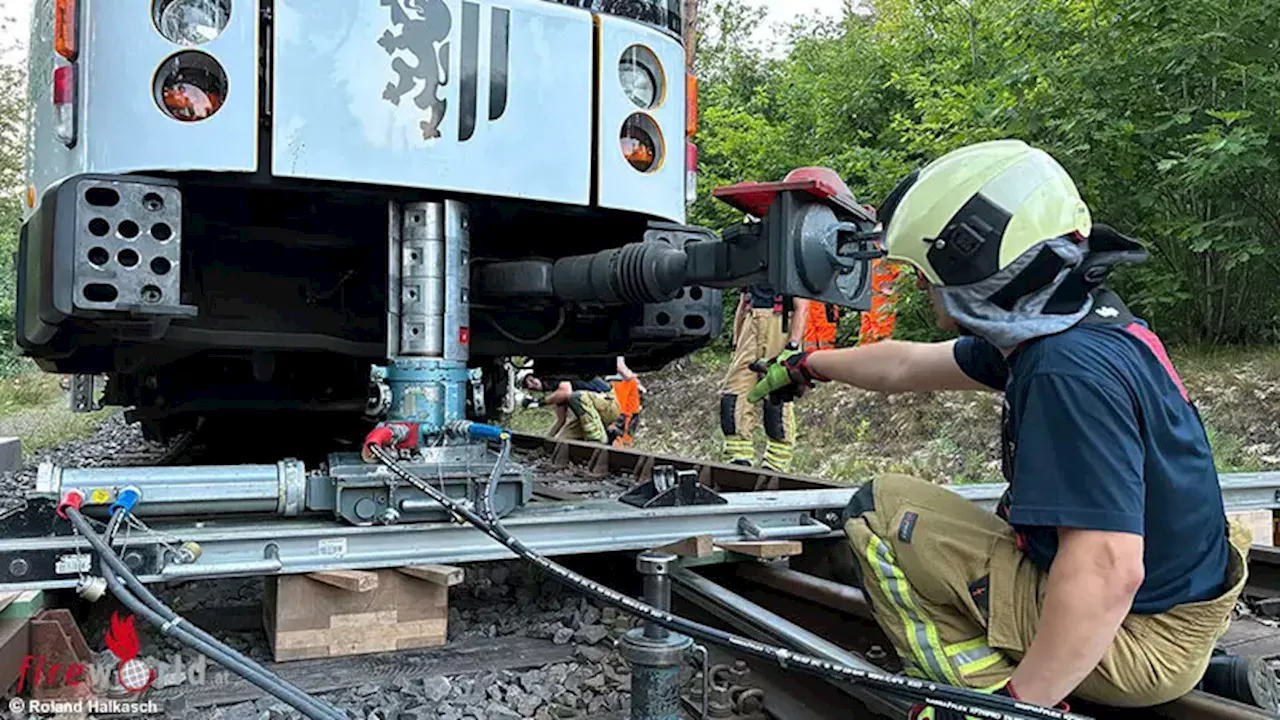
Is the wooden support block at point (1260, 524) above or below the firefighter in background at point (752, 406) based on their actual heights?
below

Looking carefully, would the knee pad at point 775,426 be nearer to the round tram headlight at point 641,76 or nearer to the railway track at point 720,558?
the railway track at point 720,558

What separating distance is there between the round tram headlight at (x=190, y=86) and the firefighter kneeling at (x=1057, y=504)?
6.78 feet

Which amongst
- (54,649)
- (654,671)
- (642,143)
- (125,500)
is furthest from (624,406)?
(654,671)

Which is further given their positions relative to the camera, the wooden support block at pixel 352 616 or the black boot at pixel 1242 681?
the wooden support block at pixel 352 616

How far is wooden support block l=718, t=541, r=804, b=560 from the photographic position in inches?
124

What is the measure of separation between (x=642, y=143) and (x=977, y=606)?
2.22 m

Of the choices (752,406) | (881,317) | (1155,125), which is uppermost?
(1155,125)

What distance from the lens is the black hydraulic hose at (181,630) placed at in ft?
6.70

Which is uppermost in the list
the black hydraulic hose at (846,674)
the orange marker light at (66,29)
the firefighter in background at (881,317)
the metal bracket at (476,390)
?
the orange marker light at (66,29)

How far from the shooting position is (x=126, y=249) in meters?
2.96

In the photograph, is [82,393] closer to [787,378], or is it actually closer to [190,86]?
[190,86]

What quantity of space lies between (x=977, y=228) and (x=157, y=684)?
91.1 inches

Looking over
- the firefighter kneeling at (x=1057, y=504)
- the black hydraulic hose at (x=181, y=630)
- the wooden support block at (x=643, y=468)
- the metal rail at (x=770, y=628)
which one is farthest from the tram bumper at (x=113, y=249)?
the wooden support block at (x=643, y=468)

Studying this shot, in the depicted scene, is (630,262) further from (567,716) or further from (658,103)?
(567,716)
